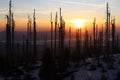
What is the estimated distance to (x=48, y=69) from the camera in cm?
3275

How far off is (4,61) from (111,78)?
17.6 meters

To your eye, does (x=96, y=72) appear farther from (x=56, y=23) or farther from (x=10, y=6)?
(x=56, y=23)

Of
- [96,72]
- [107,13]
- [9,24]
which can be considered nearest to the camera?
[96,72]

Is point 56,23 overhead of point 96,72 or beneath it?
overhead

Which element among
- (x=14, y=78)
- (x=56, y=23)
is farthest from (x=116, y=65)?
(x=56, y=23)

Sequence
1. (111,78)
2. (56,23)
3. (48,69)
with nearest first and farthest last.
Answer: (48,69) → (111,78) → (56,23)

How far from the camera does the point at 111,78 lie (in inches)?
1474

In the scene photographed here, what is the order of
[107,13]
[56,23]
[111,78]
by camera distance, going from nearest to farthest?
1. [111,78]
2. [107,13]
3. [56,23]

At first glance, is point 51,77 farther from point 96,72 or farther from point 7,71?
point 7,71

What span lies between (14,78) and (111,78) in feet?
40.8

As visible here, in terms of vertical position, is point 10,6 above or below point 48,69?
above

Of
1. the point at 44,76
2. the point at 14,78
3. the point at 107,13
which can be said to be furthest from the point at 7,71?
the point at 107,13

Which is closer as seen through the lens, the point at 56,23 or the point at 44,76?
the point at 44,76

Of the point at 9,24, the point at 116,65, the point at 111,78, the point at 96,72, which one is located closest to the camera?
the point at 111,78
